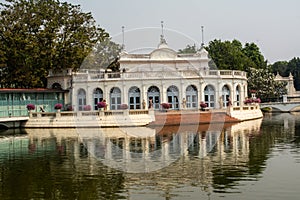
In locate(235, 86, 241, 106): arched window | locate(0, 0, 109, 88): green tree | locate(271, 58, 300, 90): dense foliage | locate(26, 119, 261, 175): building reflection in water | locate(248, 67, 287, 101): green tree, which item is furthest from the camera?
locate(271, 58, 300, 90): dense foliage

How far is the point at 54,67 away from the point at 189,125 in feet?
52.7

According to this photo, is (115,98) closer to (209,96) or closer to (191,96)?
(191,96)

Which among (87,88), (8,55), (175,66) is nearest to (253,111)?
(175,66)

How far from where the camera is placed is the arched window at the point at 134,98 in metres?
45.2

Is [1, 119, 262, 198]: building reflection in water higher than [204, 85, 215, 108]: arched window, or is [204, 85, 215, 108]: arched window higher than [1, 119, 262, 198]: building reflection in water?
[204, 85, 215, 108]: arched window

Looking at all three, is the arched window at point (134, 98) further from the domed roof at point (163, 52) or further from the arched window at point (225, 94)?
the arched window at point (225, 94)

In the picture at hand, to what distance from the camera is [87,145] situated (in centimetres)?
2558

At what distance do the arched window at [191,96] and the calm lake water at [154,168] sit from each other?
1738cm

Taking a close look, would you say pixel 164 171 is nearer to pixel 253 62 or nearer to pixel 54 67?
pixel 54 67

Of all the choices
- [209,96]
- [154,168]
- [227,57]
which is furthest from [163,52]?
[154,168]

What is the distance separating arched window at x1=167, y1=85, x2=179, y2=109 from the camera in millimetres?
45375

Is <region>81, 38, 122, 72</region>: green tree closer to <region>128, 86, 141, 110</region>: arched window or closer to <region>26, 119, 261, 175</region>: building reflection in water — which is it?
<region>128, 86, 141, 110</region>: arched window

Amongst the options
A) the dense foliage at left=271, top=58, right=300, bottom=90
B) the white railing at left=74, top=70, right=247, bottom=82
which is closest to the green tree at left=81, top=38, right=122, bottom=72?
the white railing at left=74, top=70, right=247, bottom=82

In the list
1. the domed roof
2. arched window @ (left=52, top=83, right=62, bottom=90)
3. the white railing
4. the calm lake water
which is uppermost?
the domed roof
